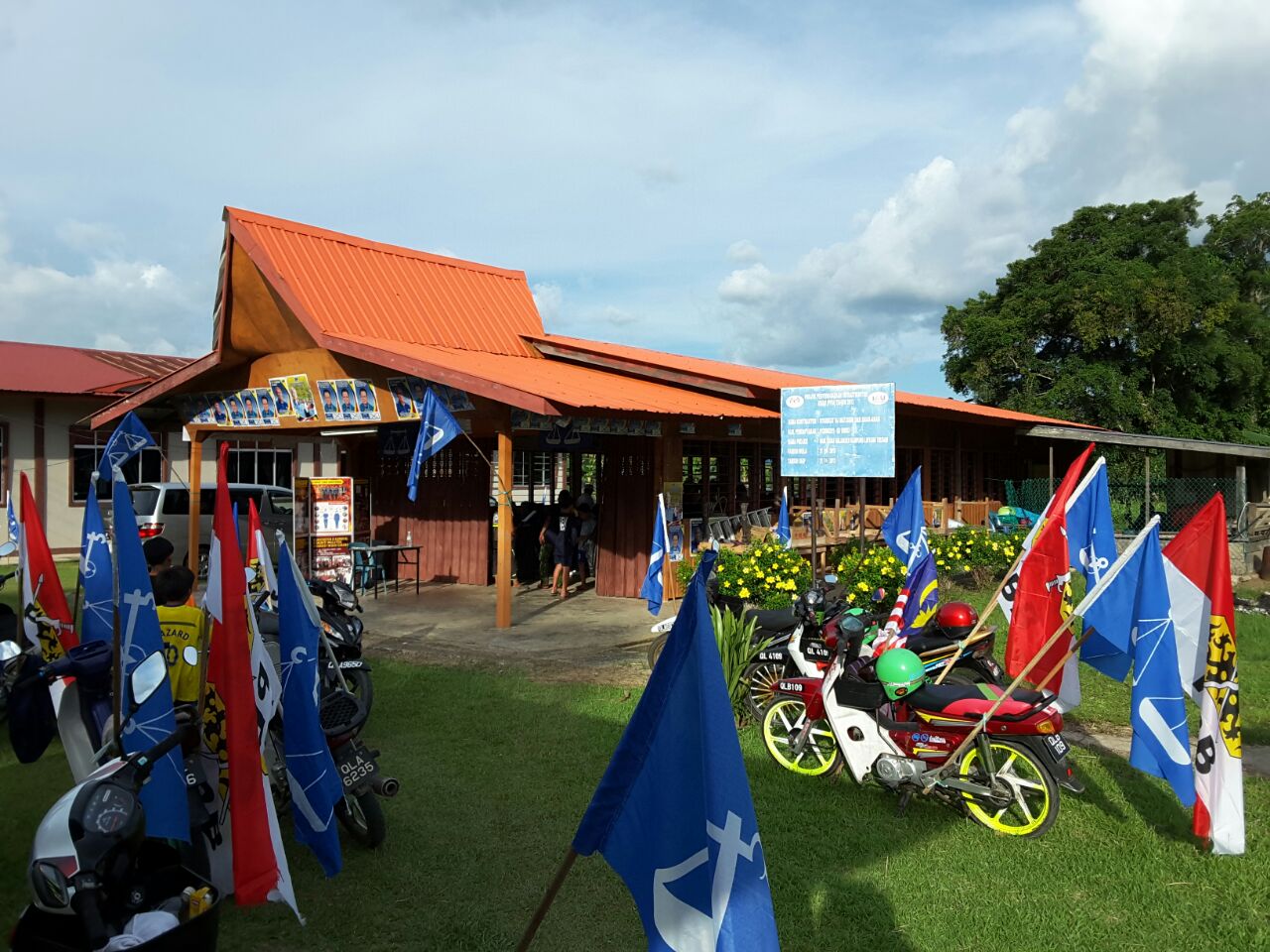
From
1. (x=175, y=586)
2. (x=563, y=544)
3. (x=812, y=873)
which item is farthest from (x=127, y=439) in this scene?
(x=812, y=873)

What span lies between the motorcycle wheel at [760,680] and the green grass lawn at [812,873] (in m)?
0.89

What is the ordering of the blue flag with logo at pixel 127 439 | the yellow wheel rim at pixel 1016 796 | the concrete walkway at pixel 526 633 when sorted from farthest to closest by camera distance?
the concrete walkway at pixel 526 633 → the blue flag with logo at pixel 127 439 → the yellow wheel rim at pixel 1016 796

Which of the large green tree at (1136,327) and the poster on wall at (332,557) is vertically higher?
the large green tree at (1136,327)

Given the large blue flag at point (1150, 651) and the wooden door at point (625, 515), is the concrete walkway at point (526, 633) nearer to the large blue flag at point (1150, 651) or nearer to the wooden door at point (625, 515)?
the wooden door at point (625, 515)

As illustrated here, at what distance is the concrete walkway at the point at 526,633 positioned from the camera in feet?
30.4

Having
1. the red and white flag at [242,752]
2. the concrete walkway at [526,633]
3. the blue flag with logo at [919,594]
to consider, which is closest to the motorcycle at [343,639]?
the red and white flag at [242,752]

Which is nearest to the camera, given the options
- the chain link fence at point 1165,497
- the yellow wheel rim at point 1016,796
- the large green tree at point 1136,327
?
the yellow wheel rim at point 1016,796

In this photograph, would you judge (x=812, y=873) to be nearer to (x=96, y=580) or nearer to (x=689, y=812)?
(x=689, y=812)

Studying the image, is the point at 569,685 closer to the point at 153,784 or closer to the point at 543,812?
the point at 543,812

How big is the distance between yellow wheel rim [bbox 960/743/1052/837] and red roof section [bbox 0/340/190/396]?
1933 centimetres

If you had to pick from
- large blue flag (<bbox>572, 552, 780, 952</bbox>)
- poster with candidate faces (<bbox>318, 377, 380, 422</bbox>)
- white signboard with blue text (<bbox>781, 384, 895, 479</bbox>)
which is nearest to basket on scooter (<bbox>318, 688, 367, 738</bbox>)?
large blue flag (<bbox>572, 552, 780, 952</bbox>)

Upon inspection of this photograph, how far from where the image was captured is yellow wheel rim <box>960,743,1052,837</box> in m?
4.97

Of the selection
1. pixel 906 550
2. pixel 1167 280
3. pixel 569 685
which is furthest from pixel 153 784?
pixel 1167 280

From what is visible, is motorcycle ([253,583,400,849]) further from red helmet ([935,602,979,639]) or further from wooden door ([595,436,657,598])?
wooden door ([595,436,657,598])
